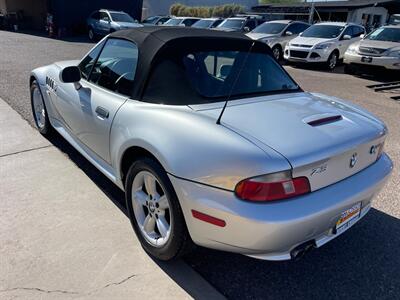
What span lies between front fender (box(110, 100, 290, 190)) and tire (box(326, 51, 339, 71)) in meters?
12.3

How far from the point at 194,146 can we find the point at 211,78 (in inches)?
34.4

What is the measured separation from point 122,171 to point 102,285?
0.89 metres

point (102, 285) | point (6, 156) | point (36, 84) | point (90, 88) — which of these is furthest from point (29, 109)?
point (102, 285)

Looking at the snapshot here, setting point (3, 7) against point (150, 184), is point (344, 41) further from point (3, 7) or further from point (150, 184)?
point (3, 7)

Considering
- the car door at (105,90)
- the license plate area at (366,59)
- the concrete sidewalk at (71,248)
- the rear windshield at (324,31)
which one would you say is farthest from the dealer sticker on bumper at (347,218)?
the rear windshield at (324,31)

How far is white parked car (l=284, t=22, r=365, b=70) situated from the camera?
1327cm

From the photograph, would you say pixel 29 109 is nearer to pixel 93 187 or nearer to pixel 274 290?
pixel 93 187

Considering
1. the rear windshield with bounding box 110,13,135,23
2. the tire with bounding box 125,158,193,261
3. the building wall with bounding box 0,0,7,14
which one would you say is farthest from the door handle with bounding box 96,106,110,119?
the building wall with bounding box 0,0,7,14

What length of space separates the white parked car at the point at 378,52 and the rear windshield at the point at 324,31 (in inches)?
65.4

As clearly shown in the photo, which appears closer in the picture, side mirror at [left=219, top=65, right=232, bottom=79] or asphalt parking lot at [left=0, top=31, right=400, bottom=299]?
asphalt parking lot at [left=0, top=31, right=400, bottom=299]

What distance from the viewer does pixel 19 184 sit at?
3684 millimetres

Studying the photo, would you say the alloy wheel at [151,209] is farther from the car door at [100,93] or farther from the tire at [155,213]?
the car door at [100,93]

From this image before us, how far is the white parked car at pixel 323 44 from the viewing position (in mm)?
13266

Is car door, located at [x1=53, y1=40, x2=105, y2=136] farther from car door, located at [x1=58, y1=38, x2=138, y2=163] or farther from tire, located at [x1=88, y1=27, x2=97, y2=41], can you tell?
tire, located at [x1=88, y1=27, x2=97, y2=41]
